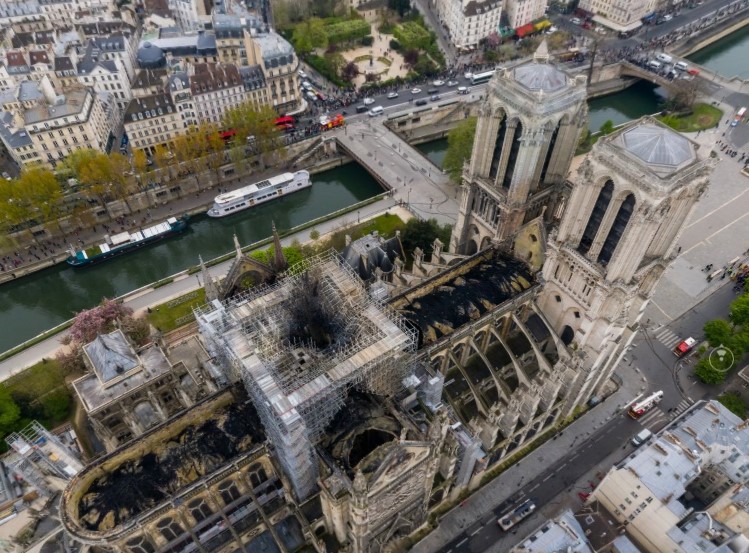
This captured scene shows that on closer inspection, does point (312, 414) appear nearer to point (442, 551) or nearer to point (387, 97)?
point (442, 551)

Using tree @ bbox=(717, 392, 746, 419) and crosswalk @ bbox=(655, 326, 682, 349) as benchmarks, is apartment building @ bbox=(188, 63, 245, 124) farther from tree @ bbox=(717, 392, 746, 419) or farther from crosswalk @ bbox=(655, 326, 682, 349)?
tree @ bbox=(717, 392, 746, 419)

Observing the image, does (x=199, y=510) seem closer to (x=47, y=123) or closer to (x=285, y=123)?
(x=47, y=123)

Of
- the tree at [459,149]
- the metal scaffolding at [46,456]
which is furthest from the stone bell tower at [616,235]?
the metal scaffolding at [46,456]

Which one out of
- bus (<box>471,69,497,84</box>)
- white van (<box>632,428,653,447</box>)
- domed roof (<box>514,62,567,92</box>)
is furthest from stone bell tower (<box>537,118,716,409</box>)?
bus (<box>471,69,497,84</box>)

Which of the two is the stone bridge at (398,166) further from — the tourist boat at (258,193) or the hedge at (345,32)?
the hedge at (345,32)

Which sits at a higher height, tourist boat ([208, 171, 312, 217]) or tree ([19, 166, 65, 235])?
tree ([19, 166, 65, 235])
